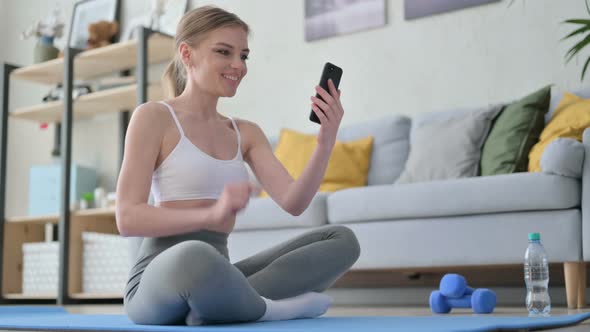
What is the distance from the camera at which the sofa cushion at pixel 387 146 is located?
11.9 ft

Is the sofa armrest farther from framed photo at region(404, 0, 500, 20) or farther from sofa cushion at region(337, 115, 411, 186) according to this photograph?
framed photo at region(404, 0, 500, 20)

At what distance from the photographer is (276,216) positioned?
125 inches

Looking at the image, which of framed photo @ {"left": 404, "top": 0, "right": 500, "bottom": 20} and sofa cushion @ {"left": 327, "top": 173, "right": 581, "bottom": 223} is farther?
framed photo @ {"left": 404, "top": 0, "right": 500, "bottom": 20}

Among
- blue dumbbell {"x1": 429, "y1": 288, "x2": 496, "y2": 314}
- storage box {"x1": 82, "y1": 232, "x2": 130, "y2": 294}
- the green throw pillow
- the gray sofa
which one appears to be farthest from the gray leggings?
storage box {"x1": 82, "y1": 232, "x2": 130, "y2": 294}

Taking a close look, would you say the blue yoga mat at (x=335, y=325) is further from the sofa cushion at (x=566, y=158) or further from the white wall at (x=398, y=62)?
the white wall at (x=398, y=62)

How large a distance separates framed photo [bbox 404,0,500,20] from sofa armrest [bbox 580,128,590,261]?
136 cm

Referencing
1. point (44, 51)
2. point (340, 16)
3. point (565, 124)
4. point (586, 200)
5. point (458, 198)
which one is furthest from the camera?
point (44, 51)

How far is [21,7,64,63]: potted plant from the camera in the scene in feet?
16.4

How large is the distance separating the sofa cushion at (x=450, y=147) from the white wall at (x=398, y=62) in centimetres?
34

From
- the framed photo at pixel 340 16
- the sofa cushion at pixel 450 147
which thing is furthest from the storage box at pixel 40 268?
the sofa cushion at pixel 450 147

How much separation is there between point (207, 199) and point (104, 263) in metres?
2.86

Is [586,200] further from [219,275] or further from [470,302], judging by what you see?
[219,275]

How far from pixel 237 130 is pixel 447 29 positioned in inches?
86.0

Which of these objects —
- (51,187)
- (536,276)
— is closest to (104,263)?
(51,187)
